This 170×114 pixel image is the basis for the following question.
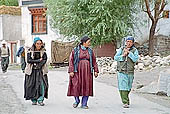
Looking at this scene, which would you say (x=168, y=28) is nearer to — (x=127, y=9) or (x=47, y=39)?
(x=127, y=9)

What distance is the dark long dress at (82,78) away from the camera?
7.86 m

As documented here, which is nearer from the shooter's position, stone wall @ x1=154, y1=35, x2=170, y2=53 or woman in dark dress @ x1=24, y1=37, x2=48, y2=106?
woman in dark dress @ x1=24, y1=37, x2=48, y2=106

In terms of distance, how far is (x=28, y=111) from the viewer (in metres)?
7.61

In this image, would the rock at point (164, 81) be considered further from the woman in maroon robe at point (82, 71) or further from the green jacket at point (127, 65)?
the woman in maroon robe at point (82, 71)

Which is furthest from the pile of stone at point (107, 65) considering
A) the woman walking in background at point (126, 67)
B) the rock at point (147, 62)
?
the woman walking in background at point (126, 67)

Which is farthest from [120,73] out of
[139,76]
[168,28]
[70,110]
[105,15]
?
[168,28]

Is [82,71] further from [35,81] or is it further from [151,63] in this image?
[151,63]

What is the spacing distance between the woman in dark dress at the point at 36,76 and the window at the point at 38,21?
2061cm

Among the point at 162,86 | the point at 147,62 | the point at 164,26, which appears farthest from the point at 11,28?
the point at 162,86

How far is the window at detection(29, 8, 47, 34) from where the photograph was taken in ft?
95.1

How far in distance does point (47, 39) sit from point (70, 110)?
2117cm

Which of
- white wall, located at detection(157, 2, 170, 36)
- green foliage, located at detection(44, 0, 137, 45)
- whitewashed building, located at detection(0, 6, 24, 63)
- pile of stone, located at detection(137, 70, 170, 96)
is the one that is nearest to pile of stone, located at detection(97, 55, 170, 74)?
green foliage, located at detection(44, 0, 137, 45)

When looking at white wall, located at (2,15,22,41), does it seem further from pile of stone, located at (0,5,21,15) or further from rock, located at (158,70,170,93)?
rock, located at (158,70,170,93)

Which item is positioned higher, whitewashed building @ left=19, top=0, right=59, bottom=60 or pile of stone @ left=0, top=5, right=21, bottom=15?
pile of stone @ left=0, top=5, right=21, bottom=15
